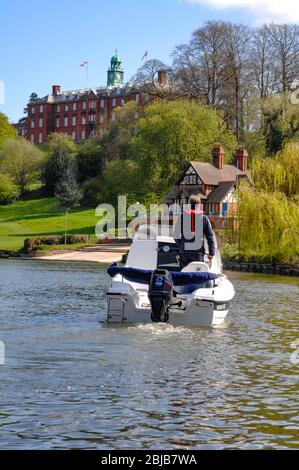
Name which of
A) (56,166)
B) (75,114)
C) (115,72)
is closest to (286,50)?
(56,166)

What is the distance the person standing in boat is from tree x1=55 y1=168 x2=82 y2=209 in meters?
74.3

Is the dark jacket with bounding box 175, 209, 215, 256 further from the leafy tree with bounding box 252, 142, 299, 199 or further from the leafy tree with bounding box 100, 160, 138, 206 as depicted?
the leafy tree with bounding box 100, 160, 138, 206

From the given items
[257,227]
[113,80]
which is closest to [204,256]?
[257,227]

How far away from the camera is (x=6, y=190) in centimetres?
10606

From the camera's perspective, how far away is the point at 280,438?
36.1 ft

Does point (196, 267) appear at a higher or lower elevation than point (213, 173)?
lower

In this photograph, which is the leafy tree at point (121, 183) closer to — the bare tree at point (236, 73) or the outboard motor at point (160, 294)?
the bare tree at point (236, 73)

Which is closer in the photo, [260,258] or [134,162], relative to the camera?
[260,258]

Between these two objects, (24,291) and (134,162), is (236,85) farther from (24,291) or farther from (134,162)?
(24,291)

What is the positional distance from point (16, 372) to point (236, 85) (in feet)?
276

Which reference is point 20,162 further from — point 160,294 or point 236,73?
point 160,294

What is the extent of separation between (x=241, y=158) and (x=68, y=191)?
Result: 23.6 m
